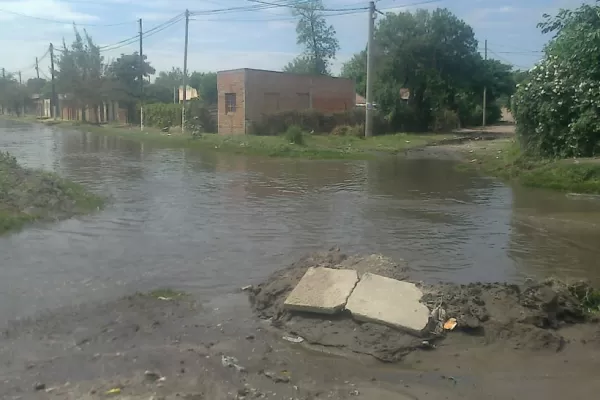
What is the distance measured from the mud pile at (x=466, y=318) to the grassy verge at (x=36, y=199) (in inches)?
227

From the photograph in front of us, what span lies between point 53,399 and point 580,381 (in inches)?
160

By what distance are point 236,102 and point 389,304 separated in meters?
33.4

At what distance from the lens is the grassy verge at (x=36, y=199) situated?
37.2 feet

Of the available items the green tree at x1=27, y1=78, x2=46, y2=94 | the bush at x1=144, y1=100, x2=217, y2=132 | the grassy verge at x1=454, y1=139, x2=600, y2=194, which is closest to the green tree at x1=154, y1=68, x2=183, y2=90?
the green tree at x1=27, y1=78, x2=46, y2=94

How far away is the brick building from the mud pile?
103 feet

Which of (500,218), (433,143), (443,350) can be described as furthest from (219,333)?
(433,143)

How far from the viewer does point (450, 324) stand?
613 centimetres

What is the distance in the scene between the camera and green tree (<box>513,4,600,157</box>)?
18609mm

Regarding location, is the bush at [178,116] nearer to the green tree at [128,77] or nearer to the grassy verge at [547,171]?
the green tree at [128,77]

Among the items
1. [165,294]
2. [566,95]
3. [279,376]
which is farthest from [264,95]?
[279,376]

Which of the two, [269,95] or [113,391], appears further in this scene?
[269,95]

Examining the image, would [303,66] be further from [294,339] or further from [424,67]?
[294,339]

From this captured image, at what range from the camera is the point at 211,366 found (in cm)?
526

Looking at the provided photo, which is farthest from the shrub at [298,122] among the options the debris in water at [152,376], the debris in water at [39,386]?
the debris in water at [39,386]
